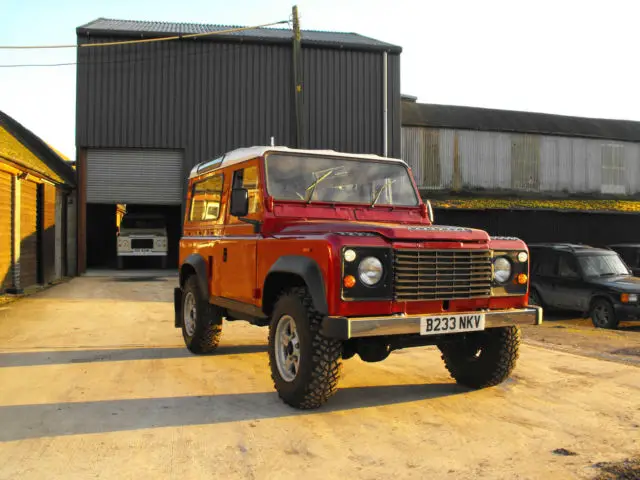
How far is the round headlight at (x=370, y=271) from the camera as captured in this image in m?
4.33

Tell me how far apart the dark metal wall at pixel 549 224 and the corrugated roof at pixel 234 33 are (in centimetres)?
729

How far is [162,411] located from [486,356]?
3030mm

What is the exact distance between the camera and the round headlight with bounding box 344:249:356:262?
428cm

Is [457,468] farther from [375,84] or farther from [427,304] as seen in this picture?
[375,84]


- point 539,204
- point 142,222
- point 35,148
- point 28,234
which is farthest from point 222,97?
point 539,204

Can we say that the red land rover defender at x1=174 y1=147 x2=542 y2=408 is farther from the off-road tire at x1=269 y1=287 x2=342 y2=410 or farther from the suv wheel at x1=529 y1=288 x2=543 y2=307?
the suv wheel at x1=529 y1=288 x2=543 y2=307

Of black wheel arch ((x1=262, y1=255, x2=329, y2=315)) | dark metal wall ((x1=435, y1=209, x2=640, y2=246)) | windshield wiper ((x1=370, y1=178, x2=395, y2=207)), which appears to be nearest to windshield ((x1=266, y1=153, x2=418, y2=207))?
windshield wiper ((x1=370, y1=178, x2=395, y2=207))

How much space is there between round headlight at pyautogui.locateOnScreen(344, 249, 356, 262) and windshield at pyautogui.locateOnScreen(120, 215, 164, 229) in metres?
19.1

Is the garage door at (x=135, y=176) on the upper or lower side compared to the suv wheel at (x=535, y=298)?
upper

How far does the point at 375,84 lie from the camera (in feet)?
74.3

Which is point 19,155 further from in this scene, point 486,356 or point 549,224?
point 549,224

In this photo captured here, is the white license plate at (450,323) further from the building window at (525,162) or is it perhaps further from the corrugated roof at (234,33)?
the building window at (525,162)

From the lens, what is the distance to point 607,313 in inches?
428

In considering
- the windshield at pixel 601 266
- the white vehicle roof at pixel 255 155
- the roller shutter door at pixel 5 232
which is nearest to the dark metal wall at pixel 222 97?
the roller shutter door at pixel 5 232
